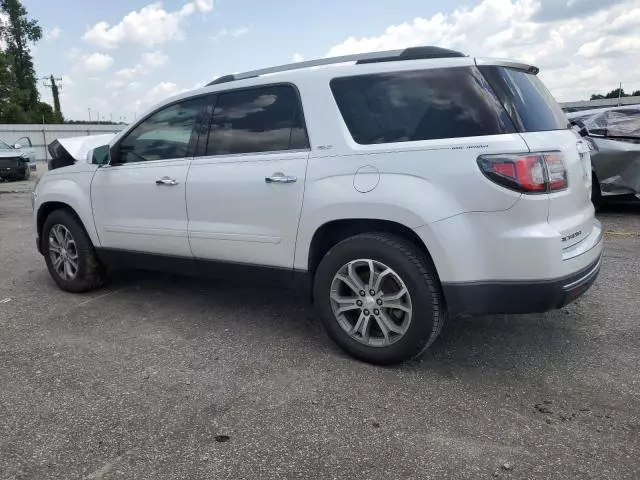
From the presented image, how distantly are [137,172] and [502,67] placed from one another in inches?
114

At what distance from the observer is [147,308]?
188 inches

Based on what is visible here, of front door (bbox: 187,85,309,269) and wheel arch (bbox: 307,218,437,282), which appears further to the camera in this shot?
front door (bbox: 187,85,309,269)

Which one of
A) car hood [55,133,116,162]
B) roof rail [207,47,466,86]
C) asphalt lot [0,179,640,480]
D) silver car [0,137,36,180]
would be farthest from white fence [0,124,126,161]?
asphalt lot [0,179,640,480]

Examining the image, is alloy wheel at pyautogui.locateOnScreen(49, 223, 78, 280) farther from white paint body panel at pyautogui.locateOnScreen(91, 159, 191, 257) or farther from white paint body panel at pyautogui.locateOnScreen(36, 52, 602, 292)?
white paint body panel at pyautogui.locateOnScreen(36, 52, 602, 292)

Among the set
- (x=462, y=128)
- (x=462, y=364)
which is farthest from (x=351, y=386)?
(x=462, y=128)

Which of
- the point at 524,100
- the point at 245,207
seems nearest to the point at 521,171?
the point at 524,100

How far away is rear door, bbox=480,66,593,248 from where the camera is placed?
3.07 metres

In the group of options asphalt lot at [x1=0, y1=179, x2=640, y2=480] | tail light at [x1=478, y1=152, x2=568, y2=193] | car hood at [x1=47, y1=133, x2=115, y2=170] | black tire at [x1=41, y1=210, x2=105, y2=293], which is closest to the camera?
asphalt lot at [x1=0, y1=179, x2=640, y2=480]

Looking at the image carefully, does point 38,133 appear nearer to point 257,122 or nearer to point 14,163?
point 14,163

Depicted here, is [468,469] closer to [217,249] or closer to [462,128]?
[462,128]

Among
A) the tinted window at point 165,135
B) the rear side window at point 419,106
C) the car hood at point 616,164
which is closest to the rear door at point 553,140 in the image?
the rear side window at point 419,106

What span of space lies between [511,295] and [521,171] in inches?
26.4

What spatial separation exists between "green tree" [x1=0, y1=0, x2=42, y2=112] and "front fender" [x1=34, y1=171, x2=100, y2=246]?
64.8m

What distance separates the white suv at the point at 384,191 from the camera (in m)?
3.01
